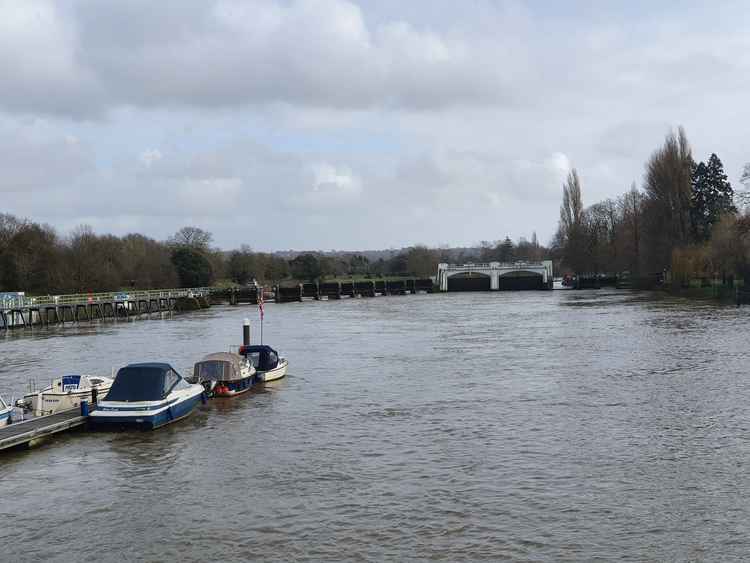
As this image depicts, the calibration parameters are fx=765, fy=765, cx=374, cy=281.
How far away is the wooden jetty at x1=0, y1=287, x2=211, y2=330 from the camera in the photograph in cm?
7738

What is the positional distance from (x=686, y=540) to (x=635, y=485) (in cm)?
341

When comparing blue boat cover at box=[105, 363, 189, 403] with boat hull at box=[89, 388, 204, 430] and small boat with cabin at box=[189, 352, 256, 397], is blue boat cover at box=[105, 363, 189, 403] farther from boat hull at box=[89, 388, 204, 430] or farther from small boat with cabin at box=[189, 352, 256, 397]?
small boat with cabin at box=[189, 352, 256, 397]

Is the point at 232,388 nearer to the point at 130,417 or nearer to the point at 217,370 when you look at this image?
the point at 217,370

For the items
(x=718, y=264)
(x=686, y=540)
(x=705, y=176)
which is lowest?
(x=686, y=540)

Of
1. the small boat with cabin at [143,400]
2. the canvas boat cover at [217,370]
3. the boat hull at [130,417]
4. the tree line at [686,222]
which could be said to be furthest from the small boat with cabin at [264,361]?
the tree line at [686,222]

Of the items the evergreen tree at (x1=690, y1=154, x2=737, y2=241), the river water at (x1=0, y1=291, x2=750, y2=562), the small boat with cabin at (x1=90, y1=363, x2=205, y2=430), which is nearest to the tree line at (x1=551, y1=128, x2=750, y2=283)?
the evergreen tree at (x1=690, y1=154, x2=737, y2=241)

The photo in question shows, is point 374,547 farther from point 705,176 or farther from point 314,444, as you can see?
point 705,176

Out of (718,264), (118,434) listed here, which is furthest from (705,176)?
(118,434)

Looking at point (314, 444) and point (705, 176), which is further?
point (705, 176)

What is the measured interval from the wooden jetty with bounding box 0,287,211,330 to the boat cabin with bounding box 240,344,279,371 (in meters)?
48.9

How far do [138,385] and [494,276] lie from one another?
128 metres

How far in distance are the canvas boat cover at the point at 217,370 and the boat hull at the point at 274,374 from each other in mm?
2643

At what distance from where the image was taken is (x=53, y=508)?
17578 mm

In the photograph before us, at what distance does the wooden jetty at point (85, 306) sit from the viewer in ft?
254
